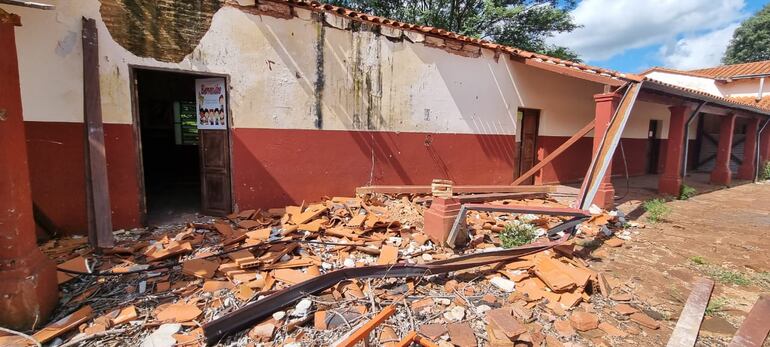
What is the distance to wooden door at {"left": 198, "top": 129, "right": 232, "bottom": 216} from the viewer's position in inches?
237

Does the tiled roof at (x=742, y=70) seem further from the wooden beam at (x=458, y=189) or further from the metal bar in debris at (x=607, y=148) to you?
the wooden beam at (x=458, y=189)

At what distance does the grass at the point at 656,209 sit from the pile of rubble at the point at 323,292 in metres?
2.39

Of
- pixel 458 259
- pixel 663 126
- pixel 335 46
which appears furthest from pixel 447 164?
pixel 663 126

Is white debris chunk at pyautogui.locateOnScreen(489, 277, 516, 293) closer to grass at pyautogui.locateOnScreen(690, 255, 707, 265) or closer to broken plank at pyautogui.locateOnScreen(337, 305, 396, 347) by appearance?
broken plank at pyautogui.locateOnScreen(337, 305, 396, 347)

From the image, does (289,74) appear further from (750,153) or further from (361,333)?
(750,153)

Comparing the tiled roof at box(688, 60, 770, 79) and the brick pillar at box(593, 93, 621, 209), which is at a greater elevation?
the tiled roof at box(688, 60, 770, 79)

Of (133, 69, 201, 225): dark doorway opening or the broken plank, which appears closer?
the broken plank

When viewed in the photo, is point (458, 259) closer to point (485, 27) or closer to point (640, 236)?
point (640, 236)

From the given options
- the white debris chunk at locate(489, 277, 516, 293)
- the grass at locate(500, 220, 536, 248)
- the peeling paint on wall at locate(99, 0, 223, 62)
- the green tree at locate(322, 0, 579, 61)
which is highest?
the green tree at locate(322, 0, 579, 61)

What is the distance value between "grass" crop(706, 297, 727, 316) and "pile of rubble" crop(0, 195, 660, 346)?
2.33 feet

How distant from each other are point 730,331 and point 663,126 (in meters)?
13.8

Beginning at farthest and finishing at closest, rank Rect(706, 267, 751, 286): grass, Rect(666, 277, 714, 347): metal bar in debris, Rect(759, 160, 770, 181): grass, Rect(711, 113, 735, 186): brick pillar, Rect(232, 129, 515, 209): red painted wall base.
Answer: Rect(759, 160, 770, 181): grass, Rect(711, 113, 735, 186): brick pillar, Rect(232, 129, 515, 209): red painted wall base, Rect(706, 267, 751, 286): grass, Rect(666, 277, 714, 347): metal bar in debris

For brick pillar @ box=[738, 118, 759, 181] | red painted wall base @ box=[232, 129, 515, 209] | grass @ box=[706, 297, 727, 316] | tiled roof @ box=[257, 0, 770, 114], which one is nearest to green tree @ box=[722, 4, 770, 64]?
brick pillar @ box=[738, 118, 759, 181]

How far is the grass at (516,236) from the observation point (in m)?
5.21
